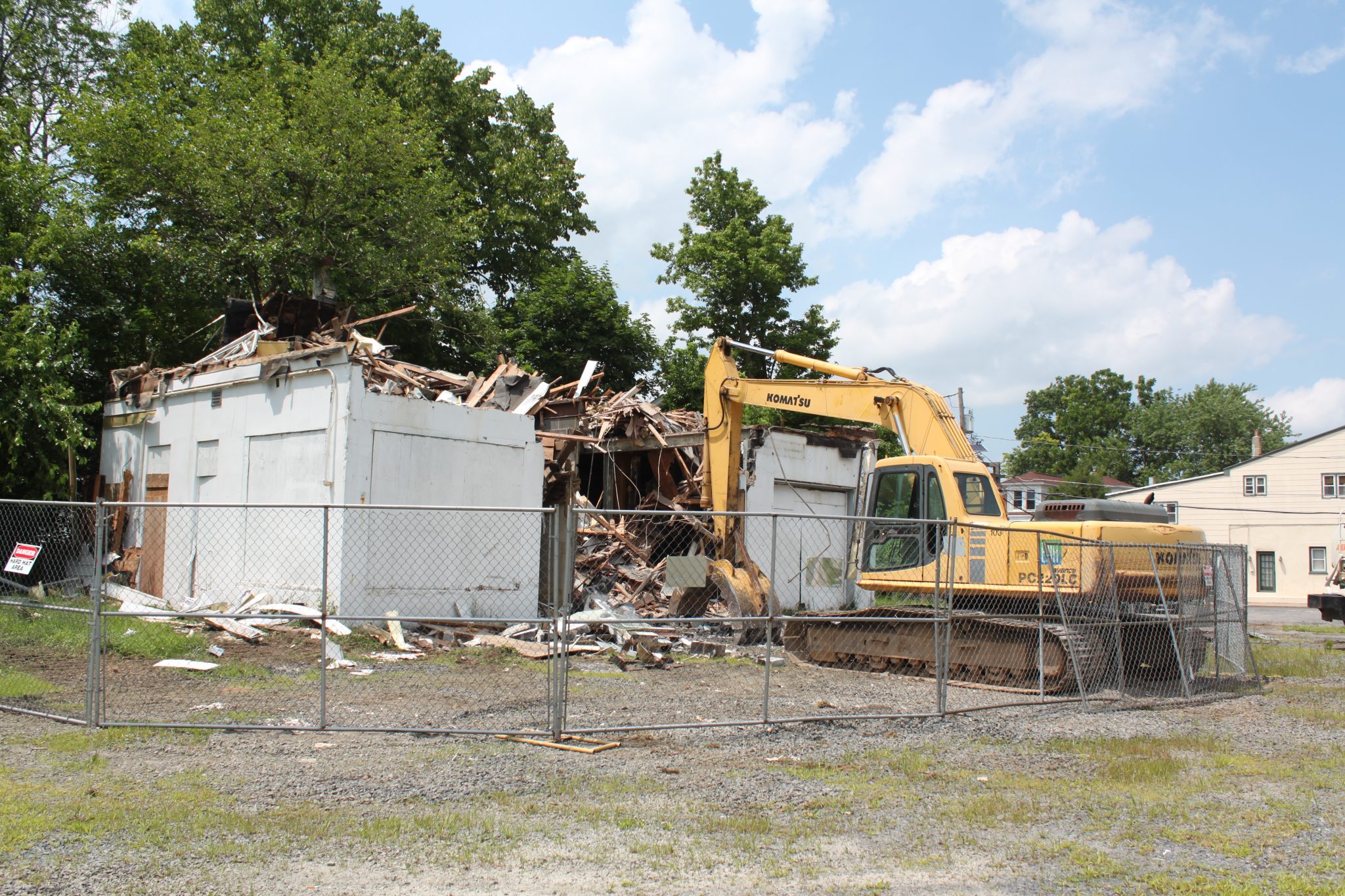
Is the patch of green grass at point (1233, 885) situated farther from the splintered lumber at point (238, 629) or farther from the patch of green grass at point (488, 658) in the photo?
the splintered lumber at point (238, 629)

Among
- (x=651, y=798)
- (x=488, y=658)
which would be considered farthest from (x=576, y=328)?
(x=651, y=798)

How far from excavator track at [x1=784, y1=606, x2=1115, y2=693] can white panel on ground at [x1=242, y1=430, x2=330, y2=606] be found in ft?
22.2

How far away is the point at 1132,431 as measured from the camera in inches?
3238

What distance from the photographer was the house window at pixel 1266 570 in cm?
3853

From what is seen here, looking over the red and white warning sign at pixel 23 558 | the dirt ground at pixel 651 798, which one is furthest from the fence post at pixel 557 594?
the red and white warning sign at pixel 23 558

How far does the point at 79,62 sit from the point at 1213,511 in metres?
43.4

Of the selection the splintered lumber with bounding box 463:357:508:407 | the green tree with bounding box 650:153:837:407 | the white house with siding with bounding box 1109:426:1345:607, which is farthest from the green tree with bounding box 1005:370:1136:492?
the splintered lumber with bounding box 463:357:508:407

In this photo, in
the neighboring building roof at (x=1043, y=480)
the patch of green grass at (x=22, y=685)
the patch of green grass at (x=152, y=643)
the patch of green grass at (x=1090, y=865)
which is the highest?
the neighboring building roof at (x=1043, y=480)

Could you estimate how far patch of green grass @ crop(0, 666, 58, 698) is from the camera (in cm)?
856

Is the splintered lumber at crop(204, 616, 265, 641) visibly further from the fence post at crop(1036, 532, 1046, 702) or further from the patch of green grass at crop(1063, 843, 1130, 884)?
the patch of green grass at crop(1063, 843, 1130, 884)

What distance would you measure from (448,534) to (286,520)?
2.31 m

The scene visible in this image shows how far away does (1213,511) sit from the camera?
134 ft

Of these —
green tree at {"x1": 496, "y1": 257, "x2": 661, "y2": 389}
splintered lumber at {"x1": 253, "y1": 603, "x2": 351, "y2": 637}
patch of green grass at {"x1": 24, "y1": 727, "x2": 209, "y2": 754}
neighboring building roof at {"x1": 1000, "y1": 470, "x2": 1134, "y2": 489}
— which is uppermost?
green tree at {"x1": 496, "y1": 257, "x2": 661, "y2": 389}

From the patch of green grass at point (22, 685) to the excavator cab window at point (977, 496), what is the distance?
9.61 metres
